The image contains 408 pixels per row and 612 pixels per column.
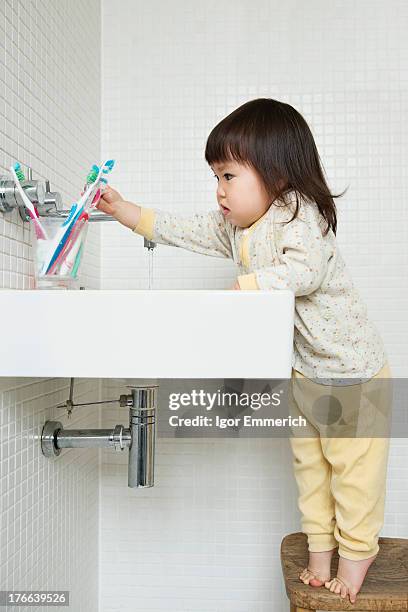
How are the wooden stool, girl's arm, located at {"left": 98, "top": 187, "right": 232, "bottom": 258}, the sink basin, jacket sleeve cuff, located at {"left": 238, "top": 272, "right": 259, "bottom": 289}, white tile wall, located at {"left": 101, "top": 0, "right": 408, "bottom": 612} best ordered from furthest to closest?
white tile wall, located at {"left": 101, "top": 0, "right": 408, "bottom": 612} → girl's arm, located at {"left": 98, "top": 187, "right": 232, "bottom": 258} → the wooden stool → jacket sleeve cuff, located at {"left": 238, "top": 272, "right": 259, "bottom": 289} → the sink basin

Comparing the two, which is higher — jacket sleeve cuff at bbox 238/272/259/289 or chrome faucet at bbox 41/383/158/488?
jacket sleeve cuff at bbox 238/272/259/289

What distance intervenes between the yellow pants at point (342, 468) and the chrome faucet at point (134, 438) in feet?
0.90

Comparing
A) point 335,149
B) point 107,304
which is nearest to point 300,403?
point 107,304

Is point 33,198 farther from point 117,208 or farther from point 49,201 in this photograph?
point 117,208

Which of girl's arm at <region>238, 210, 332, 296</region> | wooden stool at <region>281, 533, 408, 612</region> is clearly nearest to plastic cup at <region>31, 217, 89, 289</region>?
girl's arm at <region>238, 210, 332, 296</region>

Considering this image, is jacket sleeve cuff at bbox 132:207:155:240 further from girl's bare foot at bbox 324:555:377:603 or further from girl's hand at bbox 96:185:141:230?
girl's bare foot at bbox 324:555:377:603

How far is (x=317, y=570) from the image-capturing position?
113 centimetres

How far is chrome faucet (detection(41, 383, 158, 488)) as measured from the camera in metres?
1.19

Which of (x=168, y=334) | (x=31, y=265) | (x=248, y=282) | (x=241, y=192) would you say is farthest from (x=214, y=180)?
(x=168, y=334)

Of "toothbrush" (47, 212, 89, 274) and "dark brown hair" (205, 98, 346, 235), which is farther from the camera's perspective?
"dark brown hair" (205, 98, 346, 235)

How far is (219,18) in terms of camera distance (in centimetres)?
158

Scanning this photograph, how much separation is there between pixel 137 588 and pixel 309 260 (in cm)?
107

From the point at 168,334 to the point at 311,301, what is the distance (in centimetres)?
41

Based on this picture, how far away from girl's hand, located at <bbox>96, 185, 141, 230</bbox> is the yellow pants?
42 cm
